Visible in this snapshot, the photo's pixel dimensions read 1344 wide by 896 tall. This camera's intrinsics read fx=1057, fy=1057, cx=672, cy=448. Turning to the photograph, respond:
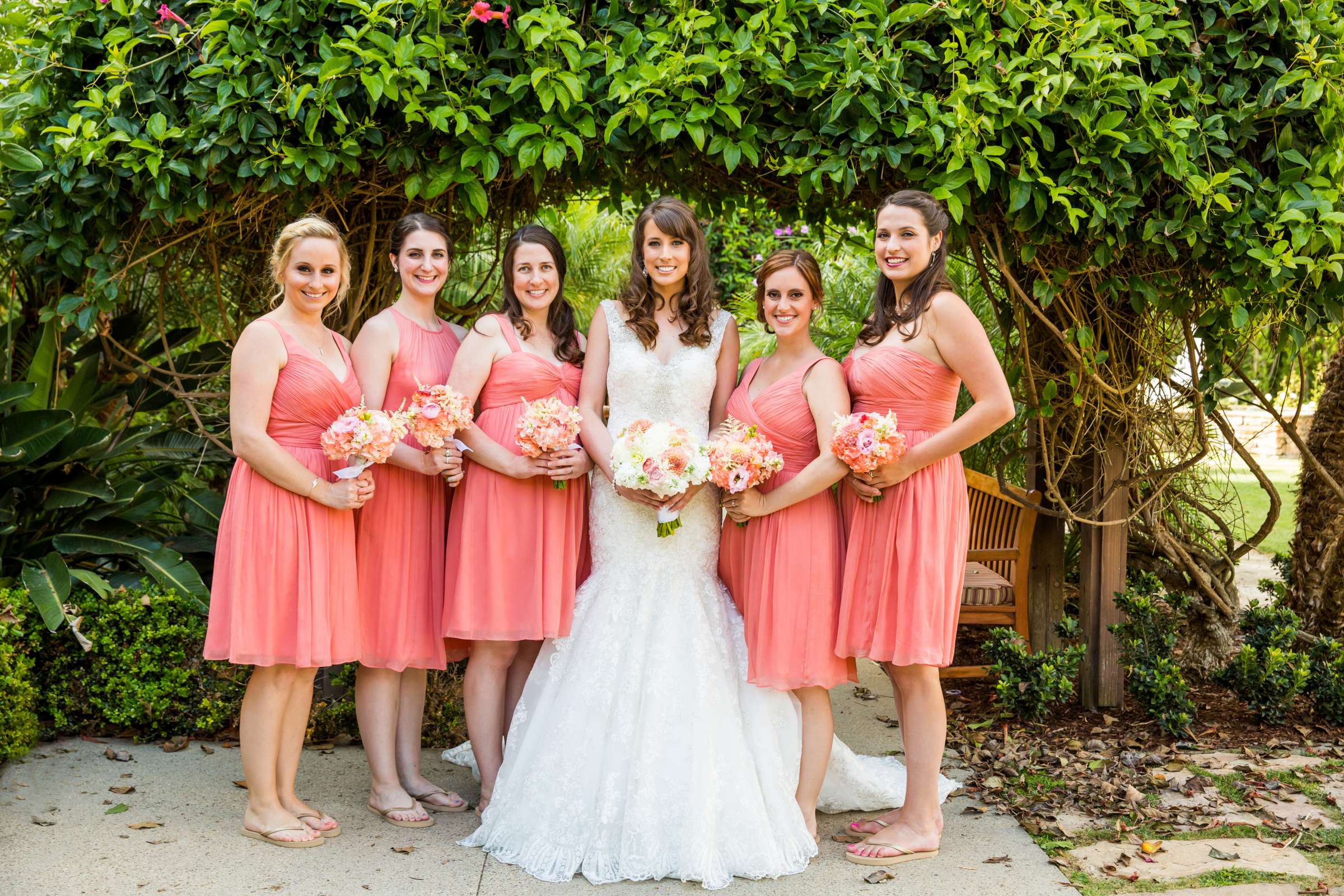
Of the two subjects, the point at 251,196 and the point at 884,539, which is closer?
the point at 884,539

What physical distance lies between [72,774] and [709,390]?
10.8 feet

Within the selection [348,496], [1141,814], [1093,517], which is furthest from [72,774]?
[1093,517]

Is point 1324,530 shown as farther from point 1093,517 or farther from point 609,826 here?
point 609,826

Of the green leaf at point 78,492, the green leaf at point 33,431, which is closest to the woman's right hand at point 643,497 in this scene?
the green leaf at point 78,492

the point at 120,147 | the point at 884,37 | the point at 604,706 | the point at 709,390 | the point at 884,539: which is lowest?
the point at 604,706

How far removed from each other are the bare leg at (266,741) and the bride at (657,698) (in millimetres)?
712

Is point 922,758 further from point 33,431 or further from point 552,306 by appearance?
point 33,431

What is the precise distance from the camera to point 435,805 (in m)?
4.48

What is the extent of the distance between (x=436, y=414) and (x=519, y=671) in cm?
122

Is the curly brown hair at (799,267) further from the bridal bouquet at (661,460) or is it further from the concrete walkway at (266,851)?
the concrete walkway at (266,851)

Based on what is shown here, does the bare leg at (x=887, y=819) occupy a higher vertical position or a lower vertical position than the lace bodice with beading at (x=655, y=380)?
lower

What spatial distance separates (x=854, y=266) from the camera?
8539 mm

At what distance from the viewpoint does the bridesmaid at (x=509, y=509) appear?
423cm

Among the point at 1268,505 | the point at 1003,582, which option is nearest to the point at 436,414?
the point at 1003,582
